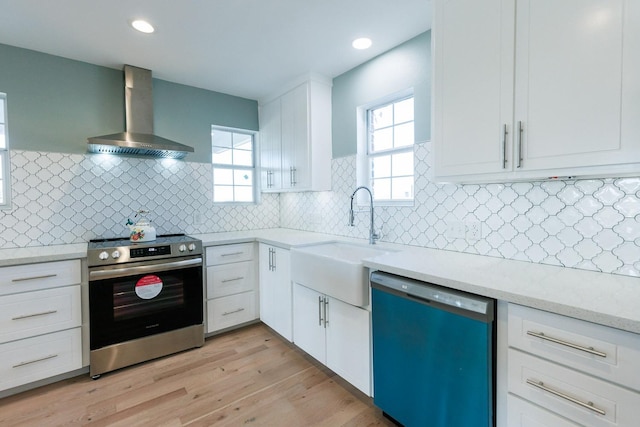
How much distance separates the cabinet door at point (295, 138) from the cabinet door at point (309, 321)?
107cm

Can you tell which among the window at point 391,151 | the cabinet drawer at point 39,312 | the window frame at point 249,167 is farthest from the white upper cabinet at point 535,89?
the cabinet drawer at point 39,312

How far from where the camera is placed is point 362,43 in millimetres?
2334

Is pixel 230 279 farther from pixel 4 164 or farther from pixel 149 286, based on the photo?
pixel 4 164

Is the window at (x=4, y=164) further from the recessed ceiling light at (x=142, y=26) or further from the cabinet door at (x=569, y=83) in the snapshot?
the cabinet door at (x=569, y=83)

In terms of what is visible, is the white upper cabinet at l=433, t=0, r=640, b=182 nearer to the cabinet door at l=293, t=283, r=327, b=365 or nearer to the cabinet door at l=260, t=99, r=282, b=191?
the cabinet door at l=293, t=283, r=327, b=365

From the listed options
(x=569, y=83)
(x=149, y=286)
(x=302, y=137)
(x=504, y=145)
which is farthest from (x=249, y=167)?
(x=569, y=83)

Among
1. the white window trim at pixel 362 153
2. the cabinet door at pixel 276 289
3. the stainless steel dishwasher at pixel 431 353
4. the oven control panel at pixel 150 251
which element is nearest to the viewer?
the stainless steel dishwasher at pixel 431 353

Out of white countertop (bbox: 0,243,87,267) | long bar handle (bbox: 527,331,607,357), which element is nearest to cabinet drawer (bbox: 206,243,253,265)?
white countertop (bbox: 0,243,87,267)

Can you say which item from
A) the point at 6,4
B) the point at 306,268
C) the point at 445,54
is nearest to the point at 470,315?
the point at 306,268

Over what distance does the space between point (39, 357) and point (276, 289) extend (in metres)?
1.73

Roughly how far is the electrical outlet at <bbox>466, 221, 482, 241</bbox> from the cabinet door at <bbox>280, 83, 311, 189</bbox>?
1477mm

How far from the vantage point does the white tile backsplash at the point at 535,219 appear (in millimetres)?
1418

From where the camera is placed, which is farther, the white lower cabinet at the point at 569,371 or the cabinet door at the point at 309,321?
the cabinet door at the point at 309,321

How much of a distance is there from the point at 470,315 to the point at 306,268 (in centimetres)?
122
